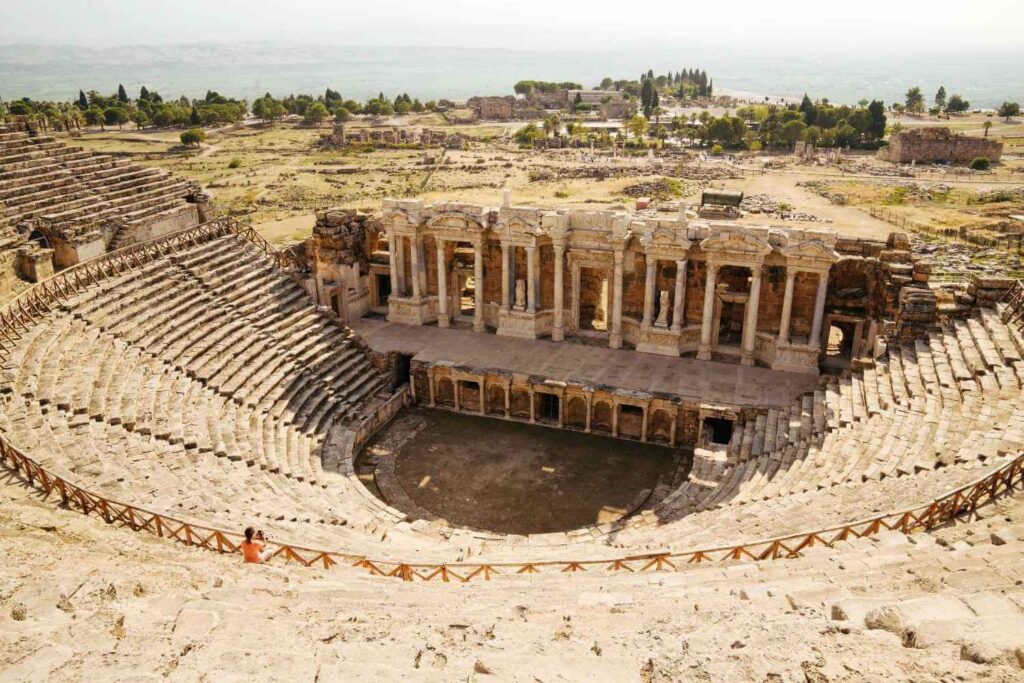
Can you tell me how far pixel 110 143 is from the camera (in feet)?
353

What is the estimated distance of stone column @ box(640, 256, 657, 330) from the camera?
28516 millimetres

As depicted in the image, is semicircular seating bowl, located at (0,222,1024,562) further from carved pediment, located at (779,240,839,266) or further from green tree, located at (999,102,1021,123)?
green tree, located at (999,102,1021,123)

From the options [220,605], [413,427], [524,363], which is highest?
[220,605]

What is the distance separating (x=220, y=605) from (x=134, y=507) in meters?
3.82

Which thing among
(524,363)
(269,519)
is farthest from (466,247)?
(269,519)

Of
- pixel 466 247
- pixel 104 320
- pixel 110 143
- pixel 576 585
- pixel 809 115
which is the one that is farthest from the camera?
pixel 809 115

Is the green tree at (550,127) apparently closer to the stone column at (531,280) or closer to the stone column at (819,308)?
the stone column at (531,280)

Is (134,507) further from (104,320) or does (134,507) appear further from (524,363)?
(524,363)

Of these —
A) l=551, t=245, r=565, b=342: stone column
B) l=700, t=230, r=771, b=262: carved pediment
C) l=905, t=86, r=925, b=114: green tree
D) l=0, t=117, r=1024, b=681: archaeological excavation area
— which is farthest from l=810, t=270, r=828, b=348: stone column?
l=905, t=86, r=925, b=114: green tree

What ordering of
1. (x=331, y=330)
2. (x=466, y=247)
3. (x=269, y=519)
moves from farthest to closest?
1. (x=466, y=247)
2. (x=331, y=330)
3. (x=269, y=519)

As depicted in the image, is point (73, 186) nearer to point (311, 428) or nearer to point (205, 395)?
point (205, 395)

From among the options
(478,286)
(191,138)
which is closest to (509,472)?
(478,286)

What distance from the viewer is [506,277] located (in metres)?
30.9

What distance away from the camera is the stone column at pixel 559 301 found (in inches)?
1168
